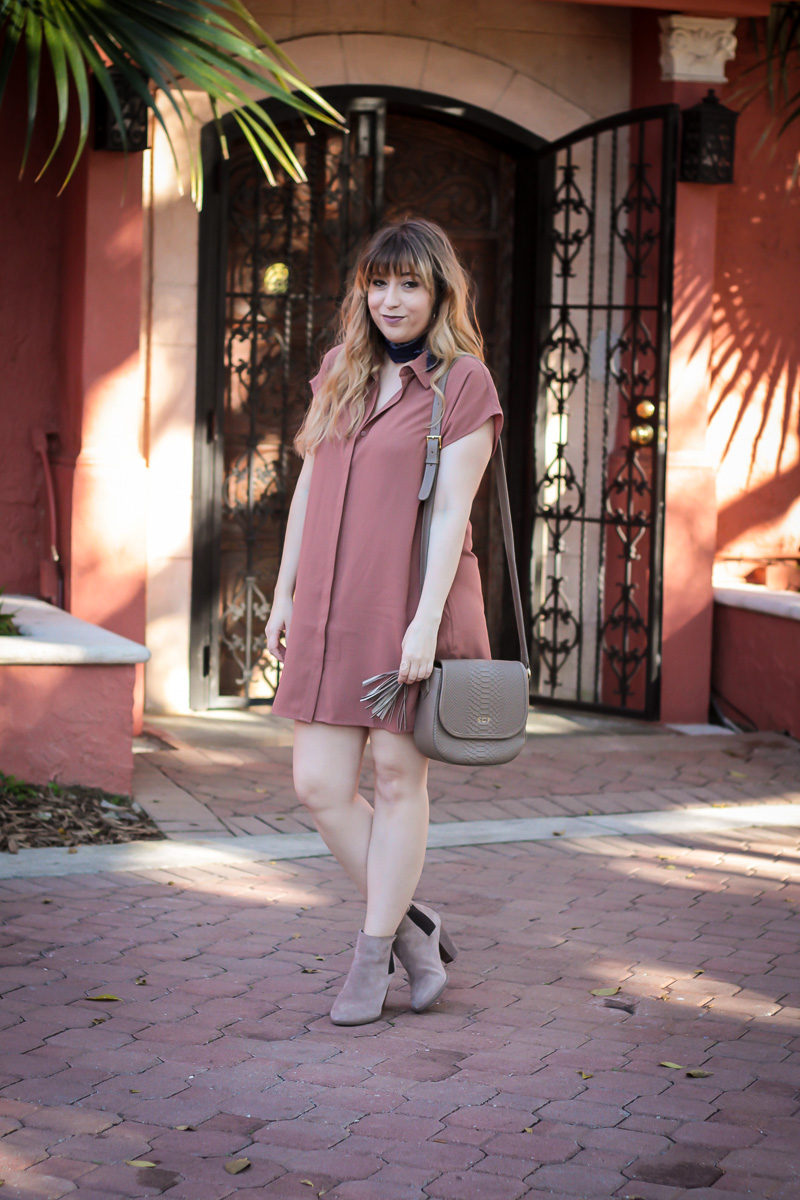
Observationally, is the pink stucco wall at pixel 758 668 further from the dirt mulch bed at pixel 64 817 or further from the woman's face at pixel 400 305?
the woman's face at pixel 400 305

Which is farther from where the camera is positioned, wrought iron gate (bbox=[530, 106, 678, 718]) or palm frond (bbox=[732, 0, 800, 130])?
palm frond (bbox=[732, 0, 800, 130])

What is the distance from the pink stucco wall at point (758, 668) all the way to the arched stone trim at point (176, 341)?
289 cm

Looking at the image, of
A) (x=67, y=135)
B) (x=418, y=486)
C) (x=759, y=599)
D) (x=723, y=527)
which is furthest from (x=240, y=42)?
(x=723, y=527)

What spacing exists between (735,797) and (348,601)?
330cm

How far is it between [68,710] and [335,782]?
235 centimetres

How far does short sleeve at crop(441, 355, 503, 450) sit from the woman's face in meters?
0.15

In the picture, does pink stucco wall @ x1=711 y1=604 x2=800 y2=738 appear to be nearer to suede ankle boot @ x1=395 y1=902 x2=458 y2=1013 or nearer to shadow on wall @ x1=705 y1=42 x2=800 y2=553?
shadow on wall @ x1=705 y1=42 x2=800 y2=553

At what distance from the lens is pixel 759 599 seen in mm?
7543

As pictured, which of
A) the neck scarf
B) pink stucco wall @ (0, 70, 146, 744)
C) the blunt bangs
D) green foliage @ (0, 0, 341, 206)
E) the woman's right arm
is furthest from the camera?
pink stucco wall @ (0, 70, 146, 744)

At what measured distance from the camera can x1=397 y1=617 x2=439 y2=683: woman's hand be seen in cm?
331

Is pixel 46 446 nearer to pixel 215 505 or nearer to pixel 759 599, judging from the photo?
pixel 215 505

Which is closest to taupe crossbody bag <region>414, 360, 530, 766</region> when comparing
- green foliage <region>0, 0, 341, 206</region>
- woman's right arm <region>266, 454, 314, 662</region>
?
woman's right arm <region>266, 454, 314, 662</region>

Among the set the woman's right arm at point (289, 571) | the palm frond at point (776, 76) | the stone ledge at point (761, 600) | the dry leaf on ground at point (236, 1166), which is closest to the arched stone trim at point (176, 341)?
the palm frond at point (776, 76)

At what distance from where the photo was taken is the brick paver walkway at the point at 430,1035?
109 inches
